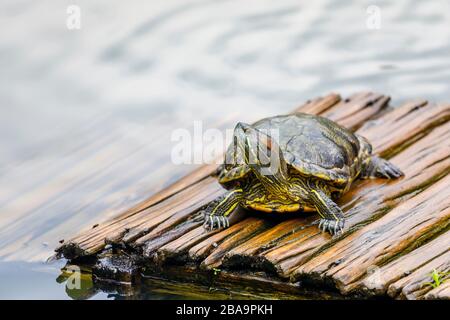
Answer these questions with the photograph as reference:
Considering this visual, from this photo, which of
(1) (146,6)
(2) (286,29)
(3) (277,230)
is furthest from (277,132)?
(1) (146,6)

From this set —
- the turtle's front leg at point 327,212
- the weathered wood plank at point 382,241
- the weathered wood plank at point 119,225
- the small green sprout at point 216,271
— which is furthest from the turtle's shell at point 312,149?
the weathered wood plank at point 119,225

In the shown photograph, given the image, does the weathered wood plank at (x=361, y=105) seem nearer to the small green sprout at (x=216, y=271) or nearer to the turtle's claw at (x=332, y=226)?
the turtle's claw at (x=332, y=226)

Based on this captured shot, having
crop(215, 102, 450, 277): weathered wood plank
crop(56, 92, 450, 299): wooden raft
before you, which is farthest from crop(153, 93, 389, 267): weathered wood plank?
crop(56, 92, 450, 299): wooden raft

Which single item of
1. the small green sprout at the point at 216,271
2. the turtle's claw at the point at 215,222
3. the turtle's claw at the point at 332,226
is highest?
the turtle's claw at the point at 215,222

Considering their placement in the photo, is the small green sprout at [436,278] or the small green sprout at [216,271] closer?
the small green sprout at [436,278]

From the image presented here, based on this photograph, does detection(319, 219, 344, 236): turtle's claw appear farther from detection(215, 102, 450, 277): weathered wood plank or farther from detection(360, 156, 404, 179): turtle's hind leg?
detection(360, 156, 404, 179): turtle's hind leg
